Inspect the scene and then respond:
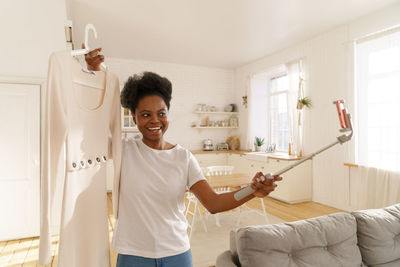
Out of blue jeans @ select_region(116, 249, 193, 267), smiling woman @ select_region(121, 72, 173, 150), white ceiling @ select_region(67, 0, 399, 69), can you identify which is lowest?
blue jeans @ select_region(116, 249, 193, 267)

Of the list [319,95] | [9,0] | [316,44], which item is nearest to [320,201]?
[319,95]

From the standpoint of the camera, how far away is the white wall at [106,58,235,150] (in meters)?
6.29

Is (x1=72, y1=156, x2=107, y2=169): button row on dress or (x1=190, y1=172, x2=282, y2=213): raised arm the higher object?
(x1=72, y1=156, x2=107, y2=169): button row on dress

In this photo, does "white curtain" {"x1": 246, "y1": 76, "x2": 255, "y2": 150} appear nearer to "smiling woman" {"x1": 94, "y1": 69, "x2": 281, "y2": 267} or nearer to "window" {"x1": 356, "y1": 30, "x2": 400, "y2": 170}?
"window" {"x1": 356, "y1": 30, "x2": 400, "y2": 170}

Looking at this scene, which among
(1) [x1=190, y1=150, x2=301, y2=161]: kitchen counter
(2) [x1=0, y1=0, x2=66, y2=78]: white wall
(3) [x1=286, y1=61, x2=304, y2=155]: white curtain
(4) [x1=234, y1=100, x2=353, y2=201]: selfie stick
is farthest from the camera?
(3) [x1=286, y1=61, x2=304, y2=155]: white curtain

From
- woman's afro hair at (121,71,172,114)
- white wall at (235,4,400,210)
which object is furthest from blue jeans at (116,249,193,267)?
white wall at (235,4,400,210)

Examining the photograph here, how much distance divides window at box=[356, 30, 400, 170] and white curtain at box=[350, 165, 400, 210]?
111 mm

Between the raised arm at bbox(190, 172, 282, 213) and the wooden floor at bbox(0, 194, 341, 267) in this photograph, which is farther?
the wooden floor at bbox(0, 194, 341, 267)

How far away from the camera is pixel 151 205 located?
98 centimetres

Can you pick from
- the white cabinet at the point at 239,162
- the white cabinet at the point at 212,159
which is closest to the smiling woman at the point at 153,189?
the white cabinet at the point at 239,162

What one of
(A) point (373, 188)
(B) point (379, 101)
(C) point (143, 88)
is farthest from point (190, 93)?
(C) point (143, 88)

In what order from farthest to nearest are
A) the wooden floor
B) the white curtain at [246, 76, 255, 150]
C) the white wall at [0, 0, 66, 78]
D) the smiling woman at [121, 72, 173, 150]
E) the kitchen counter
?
1. the white curtain at [246, 76, 255, 150]
2. the kitchen counter
3. the white wall at [0, 0, 66, 78]
4. the wooden floor
5. the smiling woman at [121, 72, 173, 150]

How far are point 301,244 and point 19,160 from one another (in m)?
3.32

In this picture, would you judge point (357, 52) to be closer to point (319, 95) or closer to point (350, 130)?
point (319, 95)
